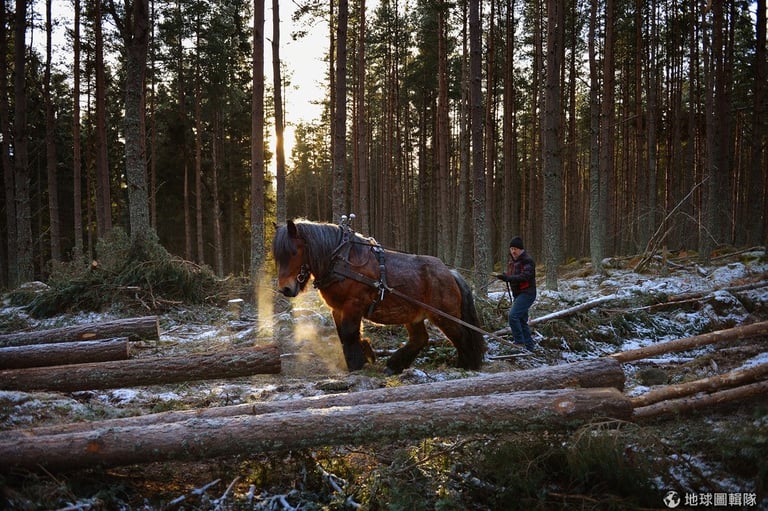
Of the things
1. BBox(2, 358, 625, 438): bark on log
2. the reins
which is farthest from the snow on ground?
BBox(2, 358, 625, 438): bark on log

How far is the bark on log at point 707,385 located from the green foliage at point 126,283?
30.8ft

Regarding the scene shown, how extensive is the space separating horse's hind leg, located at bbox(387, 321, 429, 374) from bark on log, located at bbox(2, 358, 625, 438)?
2501mm

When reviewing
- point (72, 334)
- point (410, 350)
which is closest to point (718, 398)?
point (410, 350)

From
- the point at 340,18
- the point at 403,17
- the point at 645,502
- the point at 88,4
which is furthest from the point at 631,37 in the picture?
the point at 645,502

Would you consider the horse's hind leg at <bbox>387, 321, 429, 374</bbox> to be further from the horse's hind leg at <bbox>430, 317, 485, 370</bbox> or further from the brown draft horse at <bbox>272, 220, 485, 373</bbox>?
the horse's hind leg at <bbox>430, 317, 485, 370</bbox>

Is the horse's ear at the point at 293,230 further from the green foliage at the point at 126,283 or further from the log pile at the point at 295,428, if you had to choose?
the green foliage at the point at 126,283

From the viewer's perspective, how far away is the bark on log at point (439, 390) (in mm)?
3639

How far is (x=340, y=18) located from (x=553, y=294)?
904cm

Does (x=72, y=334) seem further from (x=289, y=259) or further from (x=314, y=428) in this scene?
(x=314, y=428)

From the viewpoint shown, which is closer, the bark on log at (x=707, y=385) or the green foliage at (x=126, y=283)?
the bark on log at (x=707, y=385)

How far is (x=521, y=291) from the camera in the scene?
7352 mm

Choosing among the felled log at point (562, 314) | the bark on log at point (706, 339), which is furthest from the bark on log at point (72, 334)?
the bark on log at point (706, 339)

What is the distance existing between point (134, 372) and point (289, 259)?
6.96 ft

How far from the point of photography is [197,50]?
22828 mm
